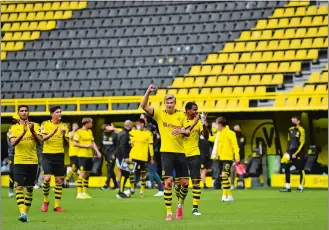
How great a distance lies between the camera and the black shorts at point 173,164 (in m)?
14.4

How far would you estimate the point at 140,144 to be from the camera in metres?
23.8

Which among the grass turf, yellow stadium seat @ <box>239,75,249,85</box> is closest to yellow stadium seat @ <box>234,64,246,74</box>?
yellow stadium seat @ <box>239,75,249,85</box>

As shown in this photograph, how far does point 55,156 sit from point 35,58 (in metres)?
22.2

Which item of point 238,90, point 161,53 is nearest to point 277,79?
point 238,90

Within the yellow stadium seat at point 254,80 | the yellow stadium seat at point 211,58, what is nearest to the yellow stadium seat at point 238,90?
the yellow stadium seat at point 254,80

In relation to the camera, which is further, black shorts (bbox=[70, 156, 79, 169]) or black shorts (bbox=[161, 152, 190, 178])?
black shorts (bbox=[70, 156, 79, 169])

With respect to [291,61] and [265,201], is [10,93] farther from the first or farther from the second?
[265,201]

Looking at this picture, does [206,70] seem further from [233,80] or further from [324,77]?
[324,77]

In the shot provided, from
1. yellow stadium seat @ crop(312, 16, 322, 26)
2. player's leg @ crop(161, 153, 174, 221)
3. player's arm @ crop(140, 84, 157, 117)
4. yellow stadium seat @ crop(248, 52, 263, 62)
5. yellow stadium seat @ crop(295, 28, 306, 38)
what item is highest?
yellow stadium seat @ crop(312, 16, 322, 26)

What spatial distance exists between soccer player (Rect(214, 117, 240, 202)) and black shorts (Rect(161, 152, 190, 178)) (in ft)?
19.1

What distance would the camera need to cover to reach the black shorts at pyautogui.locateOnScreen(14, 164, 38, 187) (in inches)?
581

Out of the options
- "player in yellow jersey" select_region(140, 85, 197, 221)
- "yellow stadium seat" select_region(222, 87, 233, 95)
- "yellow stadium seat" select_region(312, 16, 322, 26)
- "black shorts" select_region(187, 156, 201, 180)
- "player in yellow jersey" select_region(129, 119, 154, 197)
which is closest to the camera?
"player in yellow jersey" select_region(140, 85, 197, 221)

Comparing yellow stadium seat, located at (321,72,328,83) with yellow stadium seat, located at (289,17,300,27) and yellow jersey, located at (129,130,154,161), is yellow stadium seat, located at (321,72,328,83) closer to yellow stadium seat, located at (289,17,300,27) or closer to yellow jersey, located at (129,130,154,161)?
yellow stadium seat, located at (289,17,300,27)

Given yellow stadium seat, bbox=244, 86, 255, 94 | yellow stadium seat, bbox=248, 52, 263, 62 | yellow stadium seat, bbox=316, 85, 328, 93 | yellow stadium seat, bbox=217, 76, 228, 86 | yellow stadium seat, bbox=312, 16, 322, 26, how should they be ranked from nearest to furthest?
yellow stadium seat, bbox=316, 85, 328, 93 < yellow stadium seat, bbox=244, 86, 255, 94 < yellow stadium seat, bbox=217, 76, 228, 86 < yellow stadium seat, bbox=248, 52, 263, 62 < yellow stadium seat, bbox=312, 16, 322, 26
